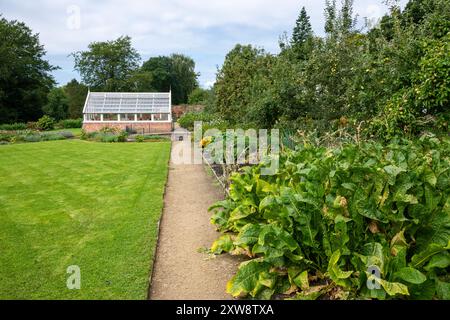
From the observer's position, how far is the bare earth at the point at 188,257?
402 cm

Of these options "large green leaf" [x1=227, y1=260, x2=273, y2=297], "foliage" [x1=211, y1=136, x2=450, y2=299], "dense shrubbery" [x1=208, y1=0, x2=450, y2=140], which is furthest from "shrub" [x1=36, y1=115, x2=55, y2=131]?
"large green leaf" [x1=227, y1=260, x2=273, y2=297]

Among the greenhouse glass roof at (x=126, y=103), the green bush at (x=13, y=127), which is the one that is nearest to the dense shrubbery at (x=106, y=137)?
the greenhouse glass roof at (x=126, y=103)

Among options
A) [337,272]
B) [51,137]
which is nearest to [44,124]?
[51,137]

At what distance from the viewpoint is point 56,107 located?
45.1 metres

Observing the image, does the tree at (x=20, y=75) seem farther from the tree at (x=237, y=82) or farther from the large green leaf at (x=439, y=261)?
the large green leaf at (x=439, y=261)

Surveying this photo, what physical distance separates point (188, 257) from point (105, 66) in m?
51.8

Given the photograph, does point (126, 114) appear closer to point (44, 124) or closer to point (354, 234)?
point (44, 124)

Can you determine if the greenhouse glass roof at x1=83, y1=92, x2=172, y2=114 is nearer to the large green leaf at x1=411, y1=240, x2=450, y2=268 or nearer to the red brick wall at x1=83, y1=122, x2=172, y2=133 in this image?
the red brick wall at x1=83, y1=122, x2=172, y2=133

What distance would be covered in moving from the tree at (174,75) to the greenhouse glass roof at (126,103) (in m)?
34.2

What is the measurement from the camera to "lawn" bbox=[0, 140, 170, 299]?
4.13m

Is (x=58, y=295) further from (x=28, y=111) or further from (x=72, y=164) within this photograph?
(x=28, y=111)

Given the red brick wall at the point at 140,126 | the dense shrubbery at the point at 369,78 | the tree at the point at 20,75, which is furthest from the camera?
the tree at the point at 20,75

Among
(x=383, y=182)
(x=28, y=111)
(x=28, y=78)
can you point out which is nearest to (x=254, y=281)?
(x=383, y=182)

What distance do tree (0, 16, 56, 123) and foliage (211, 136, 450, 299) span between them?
41.9 metres
